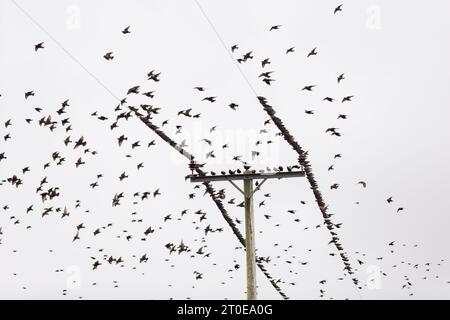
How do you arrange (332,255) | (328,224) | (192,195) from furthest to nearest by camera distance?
1. (332,255)
2. (328,224)
3. (192,195)

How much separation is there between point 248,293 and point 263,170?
116 inches

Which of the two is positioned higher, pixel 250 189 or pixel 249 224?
pixel 250 189

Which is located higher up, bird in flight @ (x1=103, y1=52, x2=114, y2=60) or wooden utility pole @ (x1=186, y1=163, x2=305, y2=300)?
bird in flight @ (x1=103, y1=52, x2=114, y2=60)

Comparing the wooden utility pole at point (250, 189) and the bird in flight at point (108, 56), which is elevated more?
the bird in flight at point (108, 56)

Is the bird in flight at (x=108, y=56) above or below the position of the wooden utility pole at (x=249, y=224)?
above

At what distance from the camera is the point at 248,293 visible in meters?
17.0

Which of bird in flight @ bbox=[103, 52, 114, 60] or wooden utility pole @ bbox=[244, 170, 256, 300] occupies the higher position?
bird in flight @ bbox=[103, 52, 114, 60]

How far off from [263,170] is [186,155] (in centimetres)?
194
